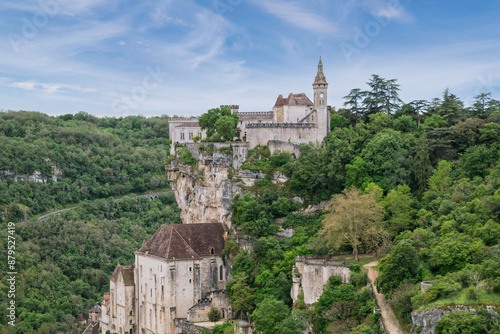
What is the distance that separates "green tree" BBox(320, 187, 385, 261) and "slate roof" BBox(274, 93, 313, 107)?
23479mm

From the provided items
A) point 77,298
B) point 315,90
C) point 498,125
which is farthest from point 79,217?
point 498,125

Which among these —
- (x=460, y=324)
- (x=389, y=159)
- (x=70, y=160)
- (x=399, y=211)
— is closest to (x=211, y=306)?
(x=399, y=211)

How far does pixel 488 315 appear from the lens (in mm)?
34375

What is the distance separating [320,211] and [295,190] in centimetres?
360

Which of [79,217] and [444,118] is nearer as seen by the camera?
[444,118]

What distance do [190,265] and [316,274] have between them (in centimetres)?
1425

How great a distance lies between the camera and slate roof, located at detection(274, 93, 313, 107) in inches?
2869

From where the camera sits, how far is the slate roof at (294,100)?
72.9 metres

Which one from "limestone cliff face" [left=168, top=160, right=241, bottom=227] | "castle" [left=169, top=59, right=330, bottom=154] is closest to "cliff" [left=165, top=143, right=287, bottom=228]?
"limestone cliff face" [left=168, top=160, right=241, bottom=227]

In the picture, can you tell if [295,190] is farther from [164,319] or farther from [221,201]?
[164,319]

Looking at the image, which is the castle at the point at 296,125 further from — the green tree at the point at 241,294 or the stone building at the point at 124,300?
the stone building at the point at 124,300

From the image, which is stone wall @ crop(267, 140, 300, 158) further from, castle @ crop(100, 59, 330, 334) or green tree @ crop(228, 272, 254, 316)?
green tree @ crop(228, 272, 254, 316)

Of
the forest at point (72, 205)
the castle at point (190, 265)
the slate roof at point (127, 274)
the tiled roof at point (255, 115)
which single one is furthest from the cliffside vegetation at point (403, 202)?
the forest at point (72, 205)

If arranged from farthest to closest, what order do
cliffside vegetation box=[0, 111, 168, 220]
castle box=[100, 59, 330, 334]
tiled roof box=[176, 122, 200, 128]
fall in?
cliffside vegetation box=[0, 111, 168, 220] → tiled roof box=[176, 122, 200, 128] → castle box=[100, 59, 330, 334]
